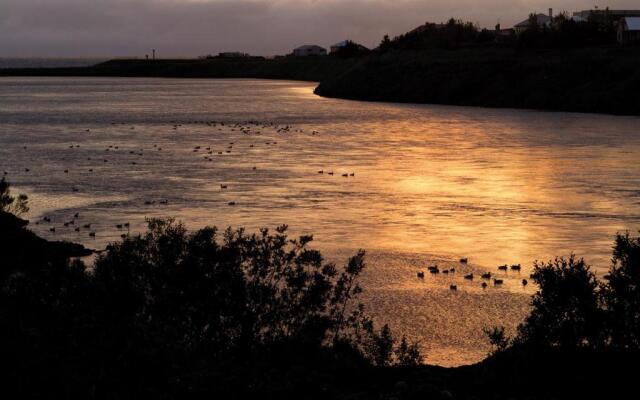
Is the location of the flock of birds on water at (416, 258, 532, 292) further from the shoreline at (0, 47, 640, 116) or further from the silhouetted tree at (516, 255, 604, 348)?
the shoreline at (0, 47, 640, 116)

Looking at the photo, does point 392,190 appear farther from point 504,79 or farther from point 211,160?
point 504,79

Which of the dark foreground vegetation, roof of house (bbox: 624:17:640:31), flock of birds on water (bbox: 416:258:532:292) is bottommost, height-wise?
flock of birds on water (bbox: 416:258:532:292)

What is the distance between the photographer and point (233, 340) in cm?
1587

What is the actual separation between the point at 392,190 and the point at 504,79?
79.1m

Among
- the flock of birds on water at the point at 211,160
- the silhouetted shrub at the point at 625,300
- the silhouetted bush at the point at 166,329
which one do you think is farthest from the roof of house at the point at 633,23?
the silhouetted shrub at the point at 625,300

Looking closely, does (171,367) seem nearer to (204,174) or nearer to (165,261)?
(165,261)

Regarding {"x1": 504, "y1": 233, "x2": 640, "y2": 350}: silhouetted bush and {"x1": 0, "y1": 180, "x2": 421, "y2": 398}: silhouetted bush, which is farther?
{"x1": 504, "y1": 233, "x2": 640, "y2": 350}: silhouetted bush

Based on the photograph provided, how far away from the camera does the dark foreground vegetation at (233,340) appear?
11977mm

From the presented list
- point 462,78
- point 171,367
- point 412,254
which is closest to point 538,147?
point 412,254

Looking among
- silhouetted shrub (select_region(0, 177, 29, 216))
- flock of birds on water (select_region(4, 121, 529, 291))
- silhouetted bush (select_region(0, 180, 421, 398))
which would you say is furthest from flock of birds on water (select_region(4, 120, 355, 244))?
silhouetted bush (select_region(0, 180, 421, 398))

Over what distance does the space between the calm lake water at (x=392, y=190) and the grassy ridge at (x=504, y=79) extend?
60.2ft

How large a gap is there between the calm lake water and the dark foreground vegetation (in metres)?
3.80

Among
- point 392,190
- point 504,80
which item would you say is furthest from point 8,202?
point 504,80

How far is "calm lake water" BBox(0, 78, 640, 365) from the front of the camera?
23953 mm
